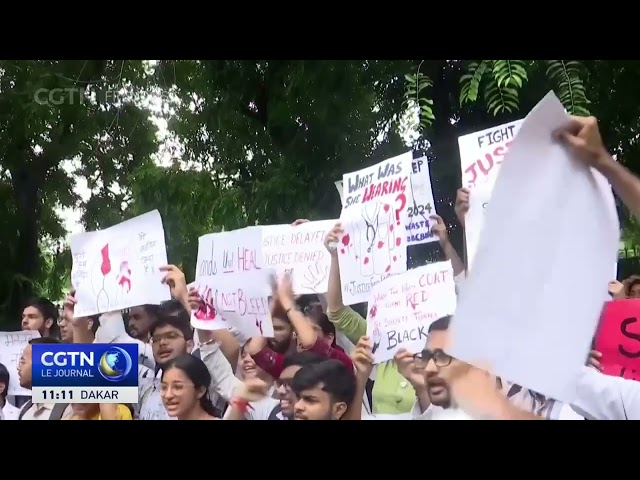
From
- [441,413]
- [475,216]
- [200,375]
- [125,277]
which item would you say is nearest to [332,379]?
[441,413]

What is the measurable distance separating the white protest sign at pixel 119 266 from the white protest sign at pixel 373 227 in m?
0.83

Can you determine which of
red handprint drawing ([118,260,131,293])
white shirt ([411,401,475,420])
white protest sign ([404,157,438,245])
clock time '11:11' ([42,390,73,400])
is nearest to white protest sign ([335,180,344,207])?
white protest sign ([404,157,438,245])

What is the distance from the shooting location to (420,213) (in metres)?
3.13

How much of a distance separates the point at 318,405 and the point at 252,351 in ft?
1.21

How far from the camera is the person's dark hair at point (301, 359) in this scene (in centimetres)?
321

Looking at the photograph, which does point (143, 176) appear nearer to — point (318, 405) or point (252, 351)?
point (252, 351)

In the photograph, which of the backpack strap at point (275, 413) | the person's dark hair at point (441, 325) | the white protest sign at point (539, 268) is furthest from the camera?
the backpack strap at point (275, 413)

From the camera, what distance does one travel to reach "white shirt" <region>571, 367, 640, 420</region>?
2.99 metres

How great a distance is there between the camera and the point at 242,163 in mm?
3383

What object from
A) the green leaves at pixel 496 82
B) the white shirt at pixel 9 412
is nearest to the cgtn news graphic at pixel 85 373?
the white shirt at pixel 9 412

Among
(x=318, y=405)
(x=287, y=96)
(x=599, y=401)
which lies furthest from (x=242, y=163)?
(x=599, y=401)

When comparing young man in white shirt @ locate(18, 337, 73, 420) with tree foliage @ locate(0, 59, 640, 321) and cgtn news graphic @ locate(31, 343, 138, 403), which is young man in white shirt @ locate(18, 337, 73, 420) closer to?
cgtn news graphic @ locate(31, 343, 138, 403)

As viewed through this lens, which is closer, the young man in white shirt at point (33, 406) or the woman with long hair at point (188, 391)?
the woman with long hair at point (188, 391)

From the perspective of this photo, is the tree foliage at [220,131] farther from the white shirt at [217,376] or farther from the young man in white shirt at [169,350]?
the white shirt at [217,376]
